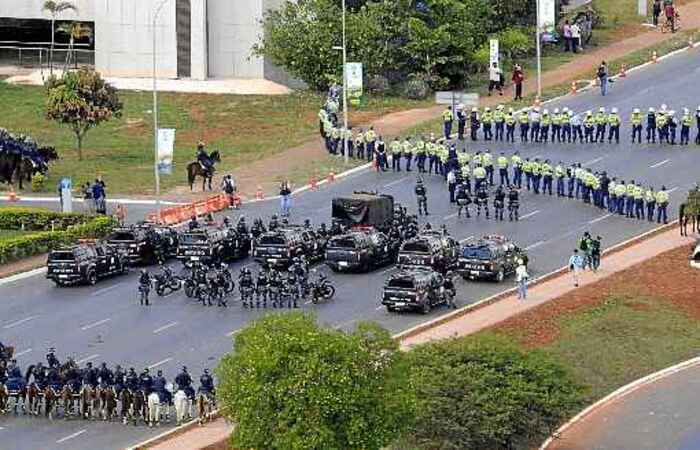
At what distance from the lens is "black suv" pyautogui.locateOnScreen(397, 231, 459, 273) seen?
85562 millimetres

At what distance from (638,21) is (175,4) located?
2647 centimetres

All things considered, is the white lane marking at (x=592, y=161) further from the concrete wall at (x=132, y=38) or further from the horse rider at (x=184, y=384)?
the horse rider at (x=184, y=384)

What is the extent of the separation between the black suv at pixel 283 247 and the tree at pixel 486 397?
17.0 m

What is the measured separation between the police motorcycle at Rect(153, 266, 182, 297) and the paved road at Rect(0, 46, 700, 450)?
0.52 meters

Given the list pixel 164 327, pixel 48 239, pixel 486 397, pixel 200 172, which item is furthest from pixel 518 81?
pixel 486 397

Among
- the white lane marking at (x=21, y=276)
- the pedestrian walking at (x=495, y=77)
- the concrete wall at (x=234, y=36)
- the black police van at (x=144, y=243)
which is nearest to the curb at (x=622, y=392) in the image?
the black police van at (x=144, y=243)

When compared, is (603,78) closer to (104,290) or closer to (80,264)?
(104,290)

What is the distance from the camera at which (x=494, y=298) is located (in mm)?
83438

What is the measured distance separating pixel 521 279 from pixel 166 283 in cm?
1243

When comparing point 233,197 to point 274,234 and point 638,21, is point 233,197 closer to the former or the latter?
point 274,234

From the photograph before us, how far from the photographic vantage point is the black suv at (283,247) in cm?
8712

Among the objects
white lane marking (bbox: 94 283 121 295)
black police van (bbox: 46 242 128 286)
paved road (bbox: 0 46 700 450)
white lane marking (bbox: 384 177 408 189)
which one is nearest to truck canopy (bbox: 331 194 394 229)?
paved road (bbox: 0 46 700 450)

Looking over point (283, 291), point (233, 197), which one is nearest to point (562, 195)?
point (233, 197)

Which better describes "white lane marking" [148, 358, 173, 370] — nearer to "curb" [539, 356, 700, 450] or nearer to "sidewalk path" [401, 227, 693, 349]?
"sidewalk path" [401, 227, 693, 349]
